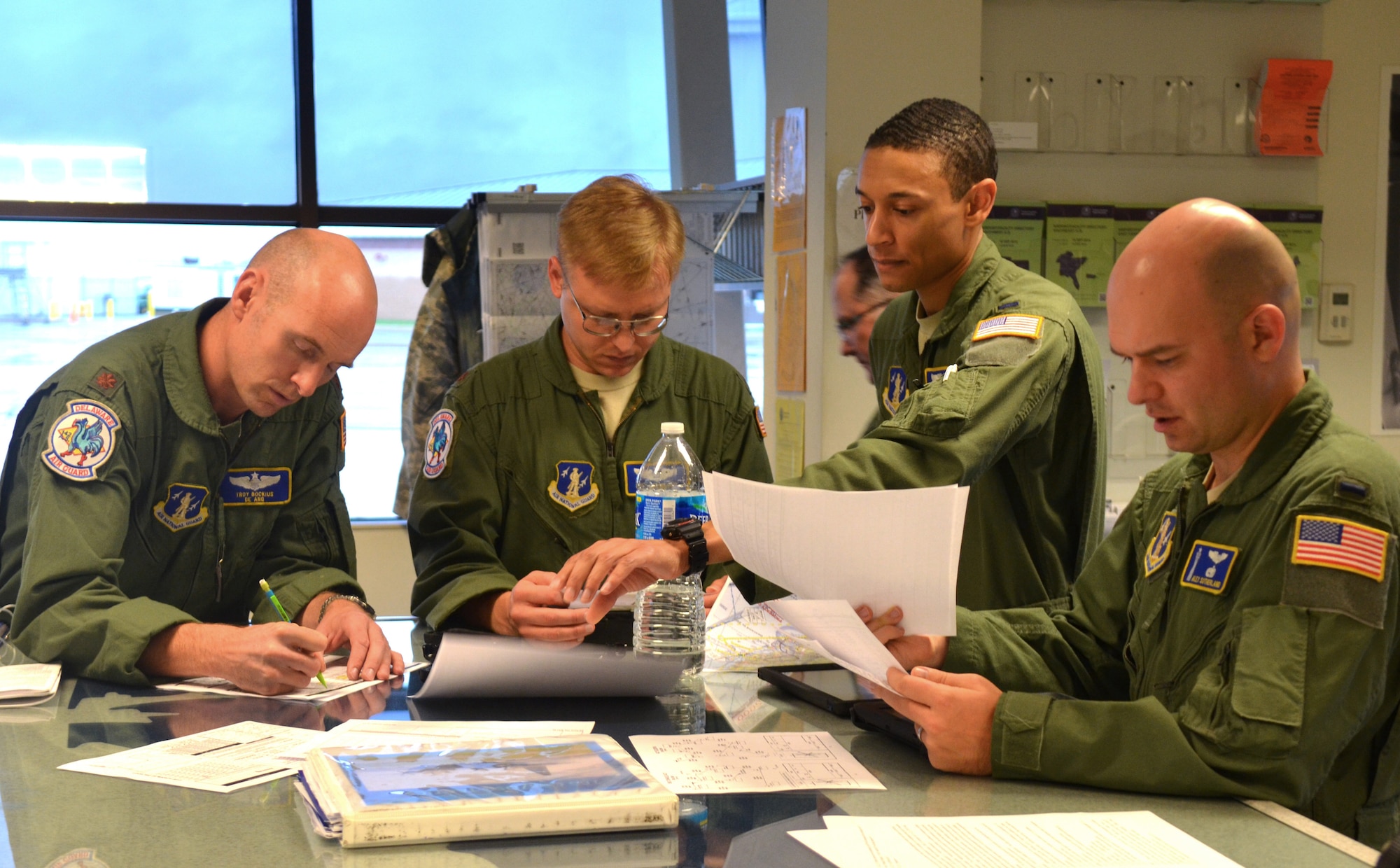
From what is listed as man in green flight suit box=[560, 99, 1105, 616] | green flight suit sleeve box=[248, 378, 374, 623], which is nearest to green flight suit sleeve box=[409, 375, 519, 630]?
green flight suit sleeve box=[248, 378, 374, 623]

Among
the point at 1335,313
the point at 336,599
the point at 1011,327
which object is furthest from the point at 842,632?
the point at 1335,313

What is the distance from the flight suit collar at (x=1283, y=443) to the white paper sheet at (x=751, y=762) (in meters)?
0.56

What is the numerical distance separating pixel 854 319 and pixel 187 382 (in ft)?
6.12

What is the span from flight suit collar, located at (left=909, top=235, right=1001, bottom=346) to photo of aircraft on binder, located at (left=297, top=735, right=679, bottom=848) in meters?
1.05

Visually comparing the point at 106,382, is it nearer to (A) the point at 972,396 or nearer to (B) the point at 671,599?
(B) the point at 671,599

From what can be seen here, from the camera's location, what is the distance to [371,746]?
1.41 meters

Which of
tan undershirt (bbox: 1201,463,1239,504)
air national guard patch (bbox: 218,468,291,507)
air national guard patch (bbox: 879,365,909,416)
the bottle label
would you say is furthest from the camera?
air national guard patch (bbox: 879,365,909,416)

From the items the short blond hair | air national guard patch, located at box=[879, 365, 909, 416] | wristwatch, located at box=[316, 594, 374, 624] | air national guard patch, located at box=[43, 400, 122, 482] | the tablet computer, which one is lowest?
the tablet computer

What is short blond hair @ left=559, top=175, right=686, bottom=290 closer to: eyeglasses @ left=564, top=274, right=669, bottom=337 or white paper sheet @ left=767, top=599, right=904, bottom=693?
eyeglasses @ left=564, top=274, right=669, bottom=337

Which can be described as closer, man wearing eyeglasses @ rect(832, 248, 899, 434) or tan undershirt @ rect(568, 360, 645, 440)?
tan undershirt @ rect(568, 360, 645, 440)

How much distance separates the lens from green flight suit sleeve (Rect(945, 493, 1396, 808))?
1.27 meters

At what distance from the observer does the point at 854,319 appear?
337cm

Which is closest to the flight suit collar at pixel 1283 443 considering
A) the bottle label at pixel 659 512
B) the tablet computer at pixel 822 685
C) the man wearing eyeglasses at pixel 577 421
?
the tablet computer at pixel 822 685

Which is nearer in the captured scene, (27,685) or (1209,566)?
(1209,566)
